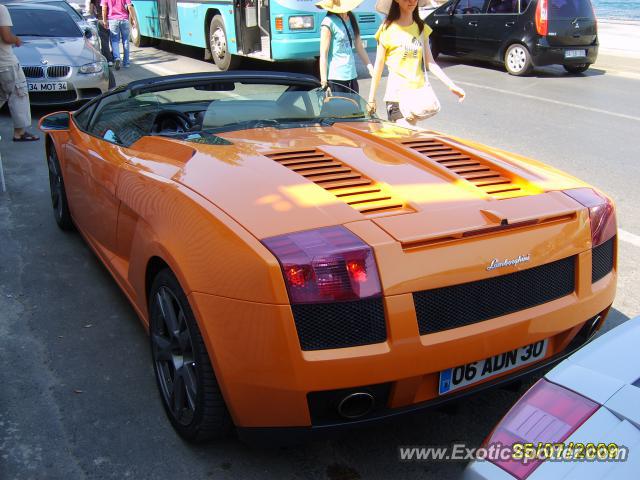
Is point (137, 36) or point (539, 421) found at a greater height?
point (137, 36)

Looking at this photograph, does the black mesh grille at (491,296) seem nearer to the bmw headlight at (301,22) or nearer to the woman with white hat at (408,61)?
the woman with white hat at (408,61)

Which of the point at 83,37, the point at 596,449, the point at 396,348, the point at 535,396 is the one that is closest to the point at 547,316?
the point at 396,348

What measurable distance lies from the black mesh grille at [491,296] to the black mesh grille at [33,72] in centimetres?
847

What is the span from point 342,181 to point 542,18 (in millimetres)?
11341

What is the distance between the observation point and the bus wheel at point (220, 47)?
13.0 meters

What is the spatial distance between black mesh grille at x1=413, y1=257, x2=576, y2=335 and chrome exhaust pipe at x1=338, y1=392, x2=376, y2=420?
0.92ft

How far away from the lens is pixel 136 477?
2498 millimetres

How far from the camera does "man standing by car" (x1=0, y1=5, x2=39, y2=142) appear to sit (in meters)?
7.38

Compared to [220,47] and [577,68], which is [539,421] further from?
[577,68]

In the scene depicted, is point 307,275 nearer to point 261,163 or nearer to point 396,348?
point 396,348

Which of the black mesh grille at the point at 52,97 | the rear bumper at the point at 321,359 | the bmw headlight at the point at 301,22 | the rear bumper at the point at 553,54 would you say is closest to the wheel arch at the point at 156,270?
the rear bumper at the point at 321,359

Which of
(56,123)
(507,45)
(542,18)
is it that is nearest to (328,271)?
(56,123)

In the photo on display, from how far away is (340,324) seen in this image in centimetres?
214

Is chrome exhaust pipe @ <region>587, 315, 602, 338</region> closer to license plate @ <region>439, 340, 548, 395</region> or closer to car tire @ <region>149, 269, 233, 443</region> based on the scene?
license plate @ <region>439, 340, 548, 395</region>
